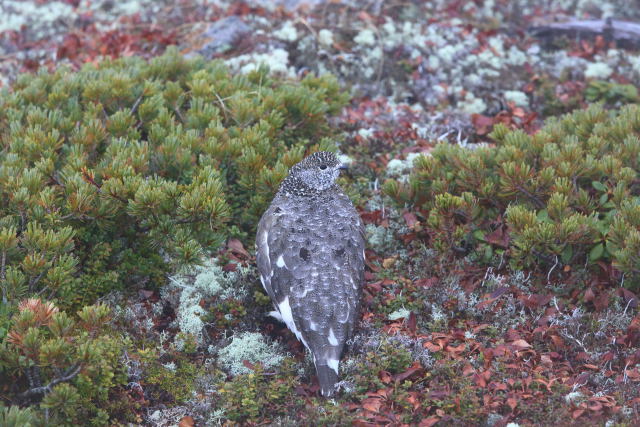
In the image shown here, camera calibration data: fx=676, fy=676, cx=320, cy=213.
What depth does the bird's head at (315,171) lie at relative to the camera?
19.5 feet

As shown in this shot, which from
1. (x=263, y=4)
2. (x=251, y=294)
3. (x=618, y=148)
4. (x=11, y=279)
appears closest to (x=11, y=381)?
(x=11, y=279)

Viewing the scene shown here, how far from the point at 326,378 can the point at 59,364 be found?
1869 mm

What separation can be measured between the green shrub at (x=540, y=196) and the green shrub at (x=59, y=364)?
10.2 ft

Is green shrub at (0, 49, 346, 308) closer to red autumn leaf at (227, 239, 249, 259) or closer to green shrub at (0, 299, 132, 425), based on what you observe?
red autumn leaf at (227, 239, 249, 259)

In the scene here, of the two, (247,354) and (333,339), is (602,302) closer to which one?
(333,339)

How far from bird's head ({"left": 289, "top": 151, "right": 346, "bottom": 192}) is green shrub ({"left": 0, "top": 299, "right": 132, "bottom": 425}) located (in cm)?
210

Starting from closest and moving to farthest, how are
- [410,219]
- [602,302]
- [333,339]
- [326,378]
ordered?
[326,378], [333,339], [602,302], [410,219]

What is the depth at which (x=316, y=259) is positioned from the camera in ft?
18.2

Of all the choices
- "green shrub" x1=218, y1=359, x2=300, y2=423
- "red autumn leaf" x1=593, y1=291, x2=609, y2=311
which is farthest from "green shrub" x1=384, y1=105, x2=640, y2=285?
"green shrub" x1=218, y1=359, x2=300, y2=423

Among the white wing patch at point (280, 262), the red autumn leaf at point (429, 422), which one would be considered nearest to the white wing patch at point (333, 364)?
the red autumn leaf at point (429, 422)

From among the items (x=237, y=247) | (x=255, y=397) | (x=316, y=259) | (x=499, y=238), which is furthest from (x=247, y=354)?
(x=499, y=238)

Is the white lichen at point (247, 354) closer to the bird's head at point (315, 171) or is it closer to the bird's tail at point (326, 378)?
the bird's tail at point (326, 378)

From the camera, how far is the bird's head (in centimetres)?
594

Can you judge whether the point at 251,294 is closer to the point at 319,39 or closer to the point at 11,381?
the point at 11,381
